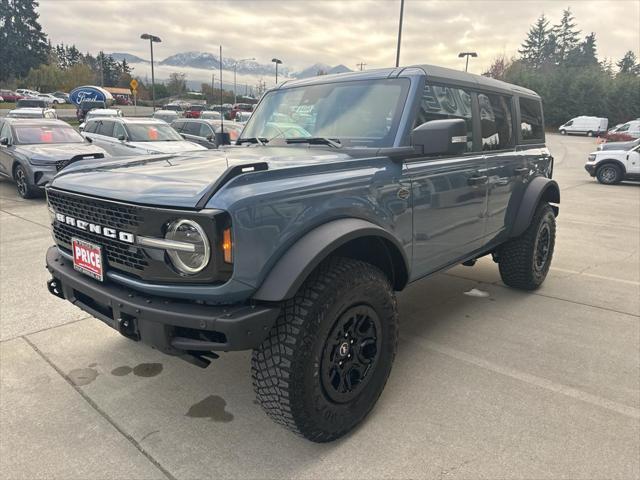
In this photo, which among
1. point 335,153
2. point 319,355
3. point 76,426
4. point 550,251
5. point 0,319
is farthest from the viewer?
point 550,251

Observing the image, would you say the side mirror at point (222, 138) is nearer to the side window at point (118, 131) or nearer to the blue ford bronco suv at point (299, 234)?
the blue ford bronco suv at point (299, 234)

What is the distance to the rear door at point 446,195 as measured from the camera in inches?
120

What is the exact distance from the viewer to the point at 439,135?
267cm

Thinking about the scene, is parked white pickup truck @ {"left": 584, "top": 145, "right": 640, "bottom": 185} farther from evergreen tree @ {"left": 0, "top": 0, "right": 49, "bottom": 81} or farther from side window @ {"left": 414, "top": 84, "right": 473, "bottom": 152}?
evergreen tree @ {"left": 0, "top": 0, "right": 49, "bottom": 81}

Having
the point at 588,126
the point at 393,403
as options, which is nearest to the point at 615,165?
the point at 393,403

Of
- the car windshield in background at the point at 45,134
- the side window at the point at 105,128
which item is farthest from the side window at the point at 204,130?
the car windshield in background at the point at 45,134

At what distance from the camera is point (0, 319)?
3939 millimetres

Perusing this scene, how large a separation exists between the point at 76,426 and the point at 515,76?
72.4 metres

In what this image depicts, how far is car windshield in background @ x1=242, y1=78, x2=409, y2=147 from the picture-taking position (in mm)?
3086

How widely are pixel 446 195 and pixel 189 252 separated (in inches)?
74.3

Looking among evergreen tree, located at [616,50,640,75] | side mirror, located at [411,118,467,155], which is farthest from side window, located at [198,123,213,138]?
evergreen tree, located at [616,50,640,75]

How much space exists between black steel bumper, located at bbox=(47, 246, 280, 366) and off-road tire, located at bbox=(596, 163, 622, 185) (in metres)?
16.0

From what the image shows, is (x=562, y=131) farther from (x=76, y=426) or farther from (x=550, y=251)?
(x=76, y=426)

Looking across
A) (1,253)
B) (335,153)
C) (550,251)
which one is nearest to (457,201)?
(335,153)
